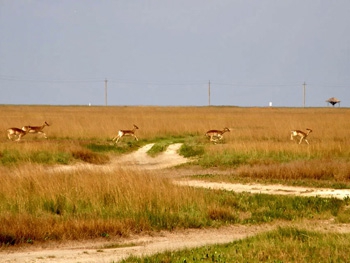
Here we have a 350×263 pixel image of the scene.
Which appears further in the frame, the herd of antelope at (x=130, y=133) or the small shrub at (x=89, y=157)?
the herd of antelope at (x=130, y=133)

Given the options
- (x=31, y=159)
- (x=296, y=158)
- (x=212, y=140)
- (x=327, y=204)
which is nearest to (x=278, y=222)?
(x=327, y=204)

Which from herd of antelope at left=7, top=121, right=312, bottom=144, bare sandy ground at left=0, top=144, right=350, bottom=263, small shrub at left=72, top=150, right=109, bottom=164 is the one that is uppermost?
herd of antelope at left=7, top=121, right=312, bottom=144

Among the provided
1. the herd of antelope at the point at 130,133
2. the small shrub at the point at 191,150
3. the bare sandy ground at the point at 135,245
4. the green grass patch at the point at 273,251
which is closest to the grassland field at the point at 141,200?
the bare sandy ground at the point at 135,245

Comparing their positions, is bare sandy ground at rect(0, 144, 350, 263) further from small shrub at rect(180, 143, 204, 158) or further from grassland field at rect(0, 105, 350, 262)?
small shrub at rect(180, 143, 204, 158)

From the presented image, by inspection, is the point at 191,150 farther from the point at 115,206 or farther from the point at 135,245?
the point at 135,245

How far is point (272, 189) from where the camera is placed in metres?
19.7

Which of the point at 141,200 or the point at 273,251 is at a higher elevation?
the point at 141,200

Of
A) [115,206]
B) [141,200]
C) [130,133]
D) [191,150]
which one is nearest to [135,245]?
[115,206]

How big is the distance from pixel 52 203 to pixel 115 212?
159 cm

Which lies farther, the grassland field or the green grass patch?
the grassland field

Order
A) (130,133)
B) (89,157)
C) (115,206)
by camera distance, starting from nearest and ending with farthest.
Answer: (115,206), (89,157), (130,133)

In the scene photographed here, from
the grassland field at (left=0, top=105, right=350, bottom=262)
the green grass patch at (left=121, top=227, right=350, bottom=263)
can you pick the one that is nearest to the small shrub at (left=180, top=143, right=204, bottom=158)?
the grassland field at (left=0, top=105, right=350, bottom=262)

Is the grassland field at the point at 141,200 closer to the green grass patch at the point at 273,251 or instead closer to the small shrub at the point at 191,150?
the green grass patch at the point at 273,251

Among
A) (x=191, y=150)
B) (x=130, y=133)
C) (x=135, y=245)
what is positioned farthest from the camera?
(x=130, y=133)
